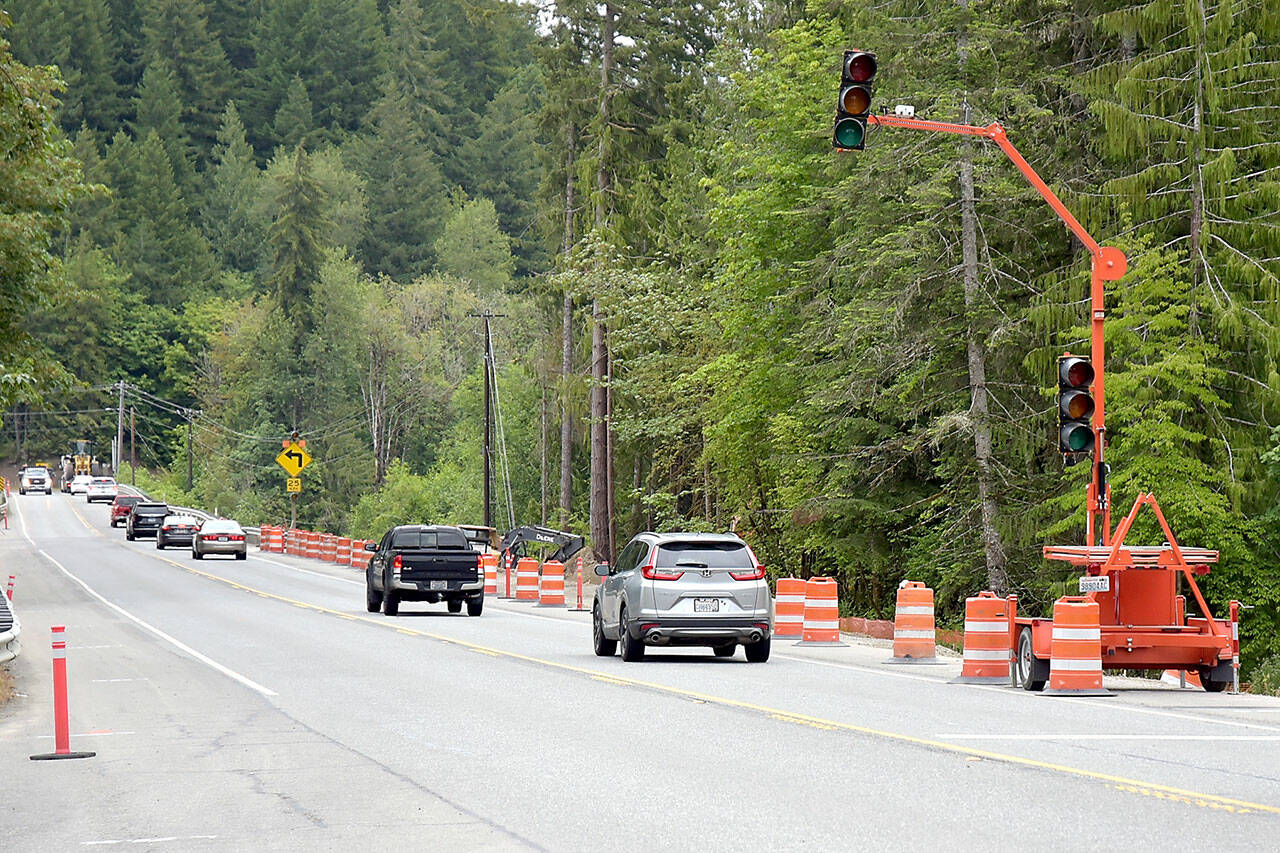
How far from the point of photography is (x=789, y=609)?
91.6 ft

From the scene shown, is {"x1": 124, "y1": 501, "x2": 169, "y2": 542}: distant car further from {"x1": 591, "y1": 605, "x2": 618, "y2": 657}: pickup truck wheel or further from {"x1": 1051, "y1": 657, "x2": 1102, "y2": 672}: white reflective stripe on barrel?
{"x1": 1051, "y1": 657, "x2": 1102, "y2": 672}: white reflective stripe on barrel

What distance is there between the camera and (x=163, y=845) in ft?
31.5

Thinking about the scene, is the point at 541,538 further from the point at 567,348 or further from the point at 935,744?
the point at 935,744

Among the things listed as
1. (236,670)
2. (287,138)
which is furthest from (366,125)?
(236,670)

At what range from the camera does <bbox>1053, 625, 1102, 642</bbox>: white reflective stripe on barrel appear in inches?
701

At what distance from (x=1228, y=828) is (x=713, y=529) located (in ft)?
139

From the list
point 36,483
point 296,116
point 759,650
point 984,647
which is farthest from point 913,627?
point 296,116

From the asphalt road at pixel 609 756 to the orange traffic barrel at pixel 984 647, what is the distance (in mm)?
767

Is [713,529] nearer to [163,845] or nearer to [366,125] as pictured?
[163,845]

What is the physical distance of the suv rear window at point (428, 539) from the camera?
34875 millimetres

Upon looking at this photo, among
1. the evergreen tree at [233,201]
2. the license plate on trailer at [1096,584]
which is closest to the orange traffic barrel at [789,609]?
the license plate on trailer at [1096,584]

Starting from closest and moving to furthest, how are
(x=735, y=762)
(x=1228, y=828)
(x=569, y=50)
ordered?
(x=1228, y=828)
(x=735, y=762)
(x=569, y=50)

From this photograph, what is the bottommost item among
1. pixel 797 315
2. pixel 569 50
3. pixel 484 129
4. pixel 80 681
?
pixel 80 681

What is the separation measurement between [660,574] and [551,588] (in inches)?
734
